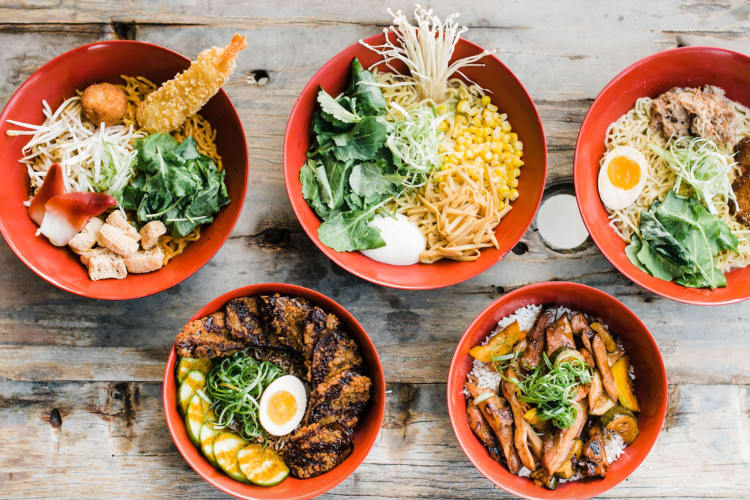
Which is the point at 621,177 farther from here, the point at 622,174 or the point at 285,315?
the point at 285,315

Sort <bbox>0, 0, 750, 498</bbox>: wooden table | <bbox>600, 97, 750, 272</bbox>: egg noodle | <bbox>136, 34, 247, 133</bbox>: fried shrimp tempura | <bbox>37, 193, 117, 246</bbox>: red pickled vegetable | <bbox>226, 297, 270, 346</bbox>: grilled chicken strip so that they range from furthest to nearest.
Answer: <bbox>0, 0, 750, 498</bbox>: wooden table < <bbox>600, 97, 750, 272</bbox>: egg noodle < <bbox>226, 297, 270, 346</bbox>: grilled chicken strip < <bbox>37, 193, 117, 246</bbox>: red pickled vegetable < <bbox>136, 34, 247, 133</bbox>: fried shrimp tempura

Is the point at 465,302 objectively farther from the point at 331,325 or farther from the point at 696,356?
the point at 696,356

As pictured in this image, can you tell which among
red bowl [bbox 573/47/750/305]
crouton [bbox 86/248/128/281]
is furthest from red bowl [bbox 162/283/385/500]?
red bowl [bbox 573/47/750/305]

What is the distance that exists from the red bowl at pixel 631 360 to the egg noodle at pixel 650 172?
0.37 meters

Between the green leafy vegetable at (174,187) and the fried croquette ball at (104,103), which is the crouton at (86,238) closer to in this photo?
the green leafy vegetable at (174,187)

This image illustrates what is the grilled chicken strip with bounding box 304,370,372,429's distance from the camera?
8.59ft

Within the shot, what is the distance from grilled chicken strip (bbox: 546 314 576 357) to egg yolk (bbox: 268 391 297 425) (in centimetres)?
123

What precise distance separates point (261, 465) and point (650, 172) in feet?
7.58

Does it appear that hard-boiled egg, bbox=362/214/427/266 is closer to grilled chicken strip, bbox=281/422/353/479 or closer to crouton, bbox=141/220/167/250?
grilled chicken strip, bbox=281/422/353/479

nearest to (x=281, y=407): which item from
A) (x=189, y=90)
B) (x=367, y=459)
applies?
(x=367, y=459)

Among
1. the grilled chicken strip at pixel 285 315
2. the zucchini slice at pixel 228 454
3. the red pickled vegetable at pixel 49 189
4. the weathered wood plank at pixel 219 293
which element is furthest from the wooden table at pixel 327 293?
the red pickled vegetable at pixel 49 189

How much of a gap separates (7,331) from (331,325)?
5.49 feet

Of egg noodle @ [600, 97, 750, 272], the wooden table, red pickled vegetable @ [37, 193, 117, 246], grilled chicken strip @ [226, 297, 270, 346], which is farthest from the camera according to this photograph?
the wooden table

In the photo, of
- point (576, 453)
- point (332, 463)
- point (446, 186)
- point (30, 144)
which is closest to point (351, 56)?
point (446, 186)
